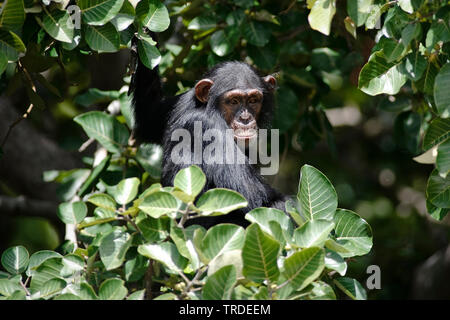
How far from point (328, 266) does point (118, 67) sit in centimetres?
461

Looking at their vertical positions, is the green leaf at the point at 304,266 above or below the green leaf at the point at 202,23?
below

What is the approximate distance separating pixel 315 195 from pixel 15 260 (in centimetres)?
184

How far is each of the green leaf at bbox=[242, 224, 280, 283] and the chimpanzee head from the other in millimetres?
2419

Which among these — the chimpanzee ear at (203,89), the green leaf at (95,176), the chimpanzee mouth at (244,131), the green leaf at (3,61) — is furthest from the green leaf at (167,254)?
the chimpanzee ear at (203,89)

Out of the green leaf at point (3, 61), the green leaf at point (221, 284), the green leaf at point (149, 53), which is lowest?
the green leaf at point (221, 284)

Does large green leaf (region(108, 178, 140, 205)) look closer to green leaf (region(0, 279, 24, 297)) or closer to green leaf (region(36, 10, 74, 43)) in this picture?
green leaf (region(0, 279, 24, 297))

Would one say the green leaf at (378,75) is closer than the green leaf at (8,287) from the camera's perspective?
No

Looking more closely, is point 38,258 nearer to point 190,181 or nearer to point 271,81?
point 190,181

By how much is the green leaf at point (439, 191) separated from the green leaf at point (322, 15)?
3.65 ft

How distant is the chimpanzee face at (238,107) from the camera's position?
539 cm

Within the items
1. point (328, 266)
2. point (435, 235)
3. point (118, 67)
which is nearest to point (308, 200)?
point (328, 266)

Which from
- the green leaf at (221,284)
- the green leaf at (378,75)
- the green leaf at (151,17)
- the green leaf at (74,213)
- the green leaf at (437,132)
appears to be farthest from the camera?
the green leaf at (74,213)

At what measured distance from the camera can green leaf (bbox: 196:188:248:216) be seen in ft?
10.6

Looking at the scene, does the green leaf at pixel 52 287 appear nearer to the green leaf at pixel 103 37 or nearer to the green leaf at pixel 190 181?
the green leaf at pixel 190 181
